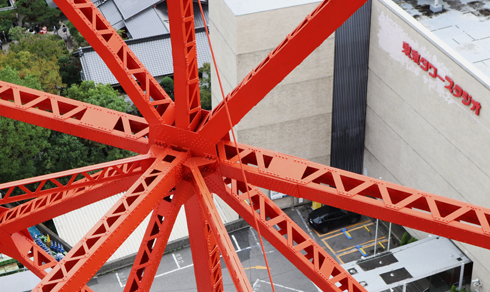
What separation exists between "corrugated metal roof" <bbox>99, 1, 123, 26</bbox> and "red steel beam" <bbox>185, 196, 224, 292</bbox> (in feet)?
194

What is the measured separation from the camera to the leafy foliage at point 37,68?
5850 cm

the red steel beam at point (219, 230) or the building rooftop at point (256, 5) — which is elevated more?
the building rooftop at point (256, 5)

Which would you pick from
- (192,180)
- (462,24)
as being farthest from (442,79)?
(192,180)

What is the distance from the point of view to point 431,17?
4281 cm

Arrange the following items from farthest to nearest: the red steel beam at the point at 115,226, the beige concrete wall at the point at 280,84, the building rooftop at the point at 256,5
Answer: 1. the beige concrete wall at the point at 280,84
2. the building rooftop at the point at 256,5
3. the red steel beam at the point at 115,226

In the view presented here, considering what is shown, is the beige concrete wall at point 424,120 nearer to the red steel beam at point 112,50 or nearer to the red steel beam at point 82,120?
the red steel beam at point 112,50

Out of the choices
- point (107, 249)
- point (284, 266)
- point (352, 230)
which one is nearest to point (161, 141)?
point (107, 249)

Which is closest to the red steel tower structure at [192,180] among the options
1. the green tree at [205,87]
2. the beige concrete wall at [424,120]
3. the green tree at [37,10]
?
the beige concrete wall at [424,120]

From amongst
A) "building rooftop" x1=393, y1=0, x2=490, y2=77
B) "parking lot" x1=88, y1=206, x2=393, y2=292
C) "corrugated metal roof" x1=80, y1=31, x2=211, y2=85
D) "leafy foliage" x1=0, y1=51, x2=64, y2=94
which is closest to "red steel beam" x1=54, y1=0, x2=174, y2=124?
"building rooftop" x1=393, y1=0, x2=490, y2=77

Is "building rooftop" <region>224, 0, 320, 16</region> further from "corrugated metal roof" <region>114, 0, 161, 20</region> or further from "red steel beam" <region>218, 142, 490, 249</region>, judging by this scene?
"corrugated metal roof" <region>114, 0, 161, 20</region>

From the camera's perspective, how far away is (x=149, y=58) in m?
68.4

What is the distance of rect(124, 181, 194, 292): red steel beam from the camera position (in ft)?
65.8

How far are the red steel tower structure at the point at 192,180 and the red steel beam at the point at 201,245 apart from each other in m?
0.05

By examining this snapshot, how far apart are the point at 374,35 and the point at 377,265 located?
51.0 ft
